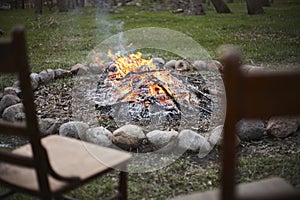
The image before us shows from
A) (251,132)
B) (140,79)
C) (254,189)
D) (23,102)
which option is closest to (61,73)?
(140,79)

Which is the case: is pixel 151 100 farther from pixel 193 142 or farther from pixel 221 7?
pixel 221 7

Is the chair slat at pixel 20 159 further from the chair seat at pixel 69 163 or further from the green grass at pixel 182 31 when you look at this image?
the green grass at pixel 182 31

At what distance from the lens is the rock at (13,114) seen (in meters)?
4.03

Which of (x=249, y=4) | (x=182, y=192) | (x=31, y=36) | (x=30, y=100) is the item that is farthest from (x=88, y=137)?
(x=249, y=4)

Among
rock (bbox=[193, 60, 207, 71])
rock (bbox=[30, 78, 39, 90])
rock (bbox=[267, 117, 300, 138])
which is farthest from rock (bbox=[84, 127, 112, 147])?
rock (bbox=[193, 60, 207, 71])

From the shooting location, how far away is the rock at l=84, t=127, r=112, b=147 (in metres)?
3.54

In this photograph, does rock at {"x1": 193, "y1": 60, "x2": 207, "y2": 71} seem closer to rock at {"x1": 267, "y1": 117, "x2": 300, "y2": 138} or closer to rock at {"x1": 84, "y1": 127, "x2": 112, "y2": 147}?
rock at {"x1": 267, "y1": 117, "x2": 300, "y2": 138}

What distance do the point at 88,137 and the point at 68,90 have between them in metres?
1.83

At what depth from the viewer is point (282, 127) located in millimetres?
3730

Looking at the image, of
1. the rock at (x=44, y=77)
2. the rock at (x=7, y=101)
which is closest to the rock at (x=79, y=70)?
the rock at (x=44, y=77)

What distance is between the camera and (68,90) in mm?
5273

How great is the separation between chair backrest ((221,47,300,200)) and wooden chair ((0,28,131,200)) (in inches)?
32.7

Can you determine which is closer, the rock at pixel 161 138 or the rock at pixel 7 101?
the rock at pixel 161 138

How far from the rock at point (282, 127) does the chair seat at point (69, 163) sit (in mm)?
2059
